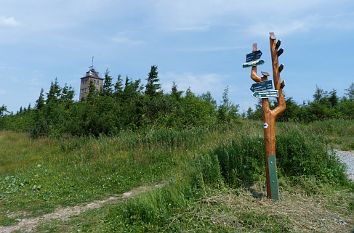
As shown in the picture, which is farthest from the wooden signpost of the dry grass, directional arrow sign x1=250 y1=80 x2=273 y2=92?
the dry grass

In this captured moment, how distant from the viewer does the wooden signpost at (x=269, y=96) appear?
20.7 ft

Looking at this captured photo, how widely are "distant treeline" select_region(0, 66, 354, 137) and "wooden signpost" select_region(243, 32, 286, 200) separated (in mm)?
9239

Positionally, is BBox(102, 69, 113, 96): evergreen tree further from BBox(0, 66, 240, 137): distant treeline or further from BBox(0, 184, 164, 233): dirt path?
BBox(0, 184, 164, 233): dirt path

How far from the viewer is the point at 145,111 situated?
2150cm

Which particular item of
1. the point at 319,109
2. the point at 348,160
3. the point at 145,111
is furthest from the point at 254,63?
the point at 319,109

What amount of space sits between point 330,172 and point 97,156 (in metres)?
7.55

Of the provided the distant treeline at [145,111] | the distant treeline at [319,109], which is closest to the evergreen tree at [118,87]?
the distant treeline at [145,111]

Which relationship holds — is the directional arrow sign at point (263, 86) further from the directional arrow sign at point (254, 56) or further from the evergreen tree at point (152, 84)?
the evergreen tree at point (152, 84)

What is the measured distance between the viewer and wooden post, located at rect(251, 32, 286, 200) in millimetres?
6297

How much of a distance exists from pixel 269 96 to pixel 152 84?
19018 mm

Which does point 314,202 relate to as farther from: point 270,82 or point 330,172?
point 270,82

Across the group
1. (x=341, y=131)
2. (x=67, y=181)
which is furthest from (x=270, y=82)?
(x=341, y=131)

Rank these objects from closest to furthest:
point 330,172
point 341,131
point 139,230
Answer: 1. point 139,230
2. point 330,172
3. point 341,131

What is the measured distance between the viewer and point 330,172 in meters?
7.68
